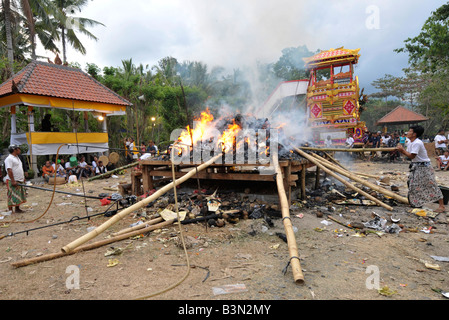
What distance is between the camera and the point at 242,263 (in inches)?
140

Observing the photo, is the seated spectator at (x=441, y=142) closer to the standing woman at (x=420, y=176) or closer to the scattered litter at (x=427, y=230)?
the standing woman at (x=420, y=176)

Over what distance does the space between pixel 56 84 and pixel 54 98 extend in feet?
4.30

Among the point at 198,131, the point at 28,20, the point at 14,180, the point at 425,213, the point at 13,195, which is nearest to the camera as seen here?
the point at 425,213

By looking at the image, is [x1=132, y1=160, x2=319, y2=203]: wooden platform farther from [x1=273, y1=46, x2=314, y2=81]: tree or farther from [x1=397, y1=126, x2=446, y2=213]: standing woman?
[x1=273, y1=46, x2=314, y2=81]: tree

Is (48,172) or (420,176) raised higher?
(420,176)

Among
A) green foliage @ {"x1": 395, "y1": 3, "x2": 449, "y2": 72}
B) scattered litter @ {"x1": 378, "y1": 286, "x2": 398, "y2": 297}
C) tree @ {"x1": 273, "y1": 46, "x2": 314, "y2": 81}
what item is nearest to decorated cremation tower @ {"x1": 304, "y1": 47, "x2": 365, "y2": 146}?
green foliage @ {"x1": 395, "y1": 3, "x2": 449, "y2": 72}

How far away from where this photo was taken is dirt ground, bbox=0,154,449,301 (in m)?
2.88

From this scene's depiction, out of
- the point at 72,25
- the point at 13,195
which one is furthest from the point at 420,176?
the point at 72,25

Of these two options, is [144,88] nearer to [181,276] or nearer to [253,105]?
[253,105]

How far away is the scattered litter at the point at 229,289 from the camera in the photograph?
2.85 meters

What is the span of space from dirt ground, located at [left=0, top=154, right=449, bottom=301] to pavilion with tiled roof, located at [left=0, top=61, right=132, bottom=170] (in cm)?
729

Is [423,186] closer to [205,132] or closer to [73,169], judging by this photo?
[205,132]

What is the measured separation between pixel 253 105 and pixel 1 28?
20438mm
